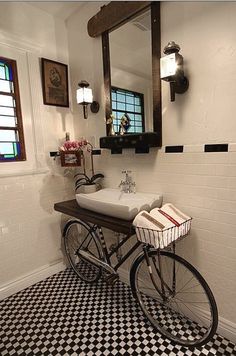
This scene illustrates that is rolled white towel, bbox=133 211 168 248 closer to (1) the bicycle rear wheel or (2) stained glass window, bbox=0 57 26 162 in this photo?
(1) the bicycle rear wheel

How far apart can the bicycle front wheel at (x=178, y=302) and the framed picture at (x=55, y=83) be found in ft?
5.47

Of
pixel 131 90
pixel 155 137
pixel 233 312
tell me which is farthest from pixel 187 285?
pixel 131 90

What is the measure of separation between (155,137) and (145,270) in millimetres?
1150

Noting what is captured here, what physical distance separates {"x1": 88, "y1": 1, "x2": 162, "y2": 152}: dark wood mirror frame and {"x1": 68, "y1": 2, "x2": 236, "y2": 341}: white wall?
2.1 inches

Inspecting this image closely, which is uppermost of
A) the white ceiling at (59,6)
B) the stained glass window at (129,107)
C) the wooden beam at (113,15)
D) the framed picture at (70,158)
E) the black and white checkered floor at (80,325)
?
the white ceiling at (59,6)

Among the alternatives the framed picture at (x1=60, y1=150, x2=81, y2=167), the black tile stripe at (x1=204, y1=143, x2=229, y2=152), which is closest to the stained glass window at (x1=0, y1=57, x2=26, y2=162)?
the framed picture at (x1=60, y1=150, x2=81, y2=167)

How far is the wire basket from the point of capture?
119cm

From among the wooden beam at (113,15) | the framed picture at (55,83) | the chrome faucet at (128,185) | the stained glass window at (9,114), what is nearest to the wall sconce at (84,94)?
the framed picture at (55,83)

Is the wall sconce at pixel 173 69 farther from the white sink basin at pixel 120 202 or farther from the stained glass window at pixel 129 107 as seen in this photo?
the white sink basin at pixel 120 202

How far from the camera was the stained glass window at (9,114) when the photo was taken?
1.77 meters

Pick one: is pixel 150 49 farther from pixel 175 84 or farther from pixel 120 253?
pixel 120 253

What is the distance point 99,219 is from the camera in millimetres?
1468

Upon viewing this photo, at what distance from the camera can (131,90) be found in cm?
163

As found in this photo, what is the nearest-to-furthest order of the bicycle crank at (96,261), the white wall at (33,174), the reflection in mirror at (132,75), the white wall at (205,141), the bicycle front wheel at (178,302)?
the white wall at (205,141)
the bicycle front wheel at (178,302)
the reflection in mirror at (132,75)
the bicycle crank at (96,261)
the white wall at (33,174)
